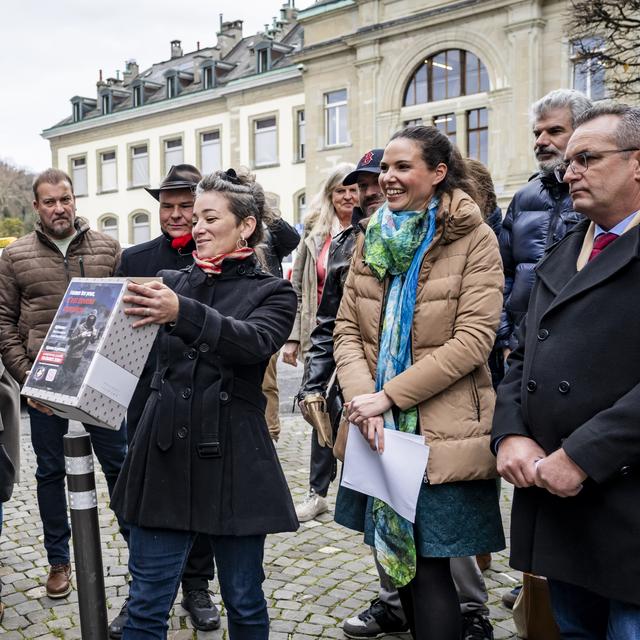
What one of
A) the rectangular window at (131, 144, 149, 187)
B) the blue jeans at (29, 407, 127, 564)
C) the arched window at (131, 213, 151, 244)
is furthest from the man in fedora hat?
the rectangular window at (131, 144, 149, 187)

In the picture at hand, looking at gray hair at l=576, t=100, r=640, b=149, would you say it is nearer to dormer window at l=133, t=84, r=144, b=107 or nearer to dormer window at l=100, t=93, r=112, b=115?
dormer window at l=133, t=84, r=144, b=107

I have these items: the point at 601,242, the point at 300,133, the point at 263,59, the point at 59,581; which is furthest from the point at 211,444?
the point at 263,59

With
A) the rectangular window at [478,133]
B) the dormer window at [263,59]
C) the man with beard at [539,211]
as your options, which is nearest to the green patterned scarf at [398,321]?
the man with beard at [539,211]

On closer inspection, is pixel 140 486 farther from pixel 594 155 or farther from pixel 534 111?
pixel 534 111

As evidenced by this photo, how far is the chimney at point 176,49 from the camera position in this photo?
48.2 metres

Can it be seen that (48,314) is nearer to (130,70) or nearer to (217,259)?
(217,259)

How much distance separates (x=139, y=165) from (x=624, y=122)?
43.3 meters

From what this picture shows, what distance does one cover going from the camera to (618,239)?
2.27 meters

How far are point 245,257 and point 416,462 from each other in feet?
3.23

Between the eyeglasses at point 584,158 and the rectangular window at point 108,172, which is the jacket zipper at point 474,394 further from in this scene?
the rectangular window at point 108,172

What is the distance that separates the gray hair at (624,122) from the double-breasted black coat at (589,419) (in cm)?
28

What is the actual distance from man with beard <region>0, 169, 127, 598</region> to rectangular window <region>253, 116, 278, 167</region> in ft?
109

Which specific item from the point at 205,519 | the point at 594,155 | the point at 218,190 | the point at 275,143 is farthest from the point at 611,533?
the point at 275,143

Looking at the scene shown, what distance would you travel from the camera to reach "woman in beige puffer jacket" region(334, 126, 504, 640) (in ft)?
9.09
